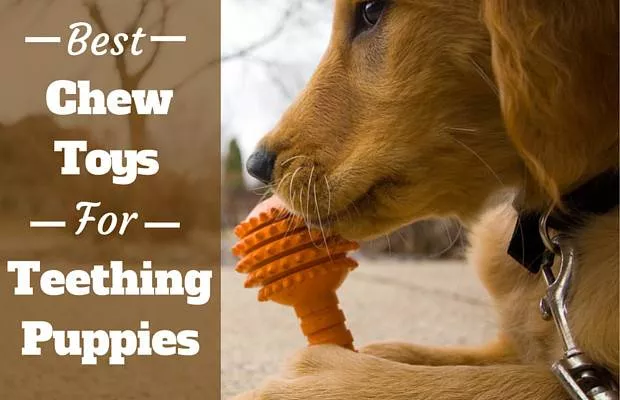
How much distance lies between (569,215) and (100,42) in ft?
4.07

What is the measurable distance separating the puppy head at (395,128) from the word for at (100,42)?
88 cm

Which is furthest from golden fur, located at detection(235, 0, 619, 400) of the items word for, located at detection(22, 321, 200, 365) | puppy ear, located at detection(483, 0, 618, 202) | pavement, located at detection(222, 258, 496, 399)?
word for, located at detection(22, 321, 200, 365)

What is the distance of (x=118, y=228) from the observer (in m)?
2.40

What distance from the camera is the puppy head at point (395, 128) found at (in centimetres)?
82

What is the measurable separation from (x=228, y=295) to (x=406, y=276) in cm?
76

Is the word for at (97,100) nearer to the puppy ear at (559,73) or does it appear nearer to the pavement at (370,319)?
the pavement at (370,319)

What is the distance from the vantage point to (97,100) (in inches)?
60.8

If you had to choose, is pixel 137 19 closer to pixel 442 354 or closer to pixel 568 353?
pixel 442 354

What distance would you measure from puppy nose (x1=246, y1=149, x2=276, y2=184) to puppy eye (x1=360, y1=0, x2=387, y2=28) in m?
0.18

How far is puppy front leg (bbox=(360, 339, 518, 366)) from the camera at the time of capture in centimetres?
99

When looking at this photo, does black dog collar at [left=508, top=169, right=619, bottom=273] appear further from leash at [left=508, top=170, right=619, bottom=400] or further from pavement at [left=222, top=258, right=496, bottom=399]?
pavement at [left=222, top=258, right=496, bottom=399]

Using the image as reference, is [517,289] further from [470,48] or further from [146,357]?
[146,357]

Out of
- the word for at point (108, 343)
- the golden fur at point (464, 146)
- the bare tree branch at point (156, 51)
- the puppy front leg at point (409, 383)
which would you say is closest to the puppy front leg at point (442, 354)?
the golden fur at point (464, 146)

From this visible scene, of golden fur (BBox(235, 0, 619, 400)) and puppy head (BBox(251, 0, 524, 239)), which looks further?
puppy head (BBox(251, 0, 524, 239))
